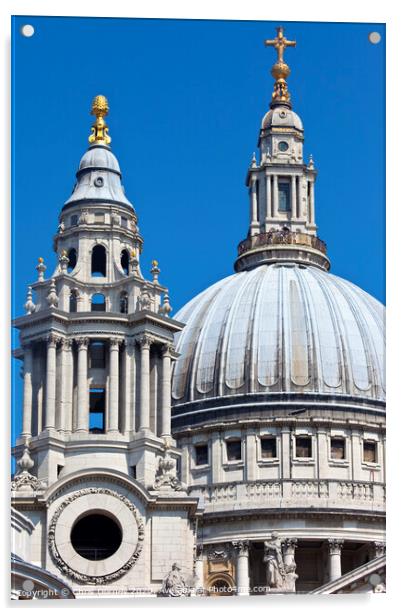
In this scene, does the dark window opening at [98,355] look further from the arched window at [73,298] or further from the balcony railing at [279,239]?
the balcony railing at [279,239]

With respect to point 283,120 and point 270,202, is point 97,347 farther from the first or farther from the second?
point 270,202

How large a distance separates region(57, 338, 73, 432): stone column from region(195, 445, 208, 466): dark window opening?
50.3 feet

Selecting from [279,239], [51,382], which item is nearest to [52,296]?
[51,382]

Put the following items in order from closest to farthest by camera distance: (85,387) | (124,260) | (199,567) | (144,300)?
(85,387) < (144,300) < (124,260) < (199,567)

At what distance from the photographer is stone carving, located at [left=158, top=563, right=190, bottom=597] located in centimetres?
4794

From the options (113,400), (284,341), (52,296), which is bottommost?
(113,400)

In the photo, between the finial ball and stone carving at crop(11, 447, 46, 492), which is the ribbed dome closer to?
stone carving at crop(11, 447, 46, 492)

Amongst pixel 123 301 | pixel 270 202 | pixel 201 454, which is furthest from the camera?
pixel 270 202

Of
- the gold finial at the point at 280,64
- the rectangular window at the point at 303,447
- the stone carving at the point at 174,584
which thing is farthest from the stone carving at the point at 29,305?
the rectangular window at the point at 303,447

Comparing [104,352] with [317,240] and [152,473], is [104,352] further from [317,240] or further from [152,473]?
[317,240]

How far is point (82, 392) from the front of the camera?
54.2m

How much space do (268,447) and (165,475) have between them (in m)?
15.1

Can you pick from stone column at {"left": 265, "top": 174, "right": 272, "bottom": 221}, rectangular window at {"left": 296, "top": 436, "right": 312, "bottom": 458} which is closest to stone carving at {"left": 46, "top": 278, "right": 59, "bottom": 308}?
rectangular window at {"left": 296, "top": 436, "right": 312, "bottom": 458}

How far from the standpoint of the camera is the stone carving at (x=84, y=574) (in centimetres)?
5000
